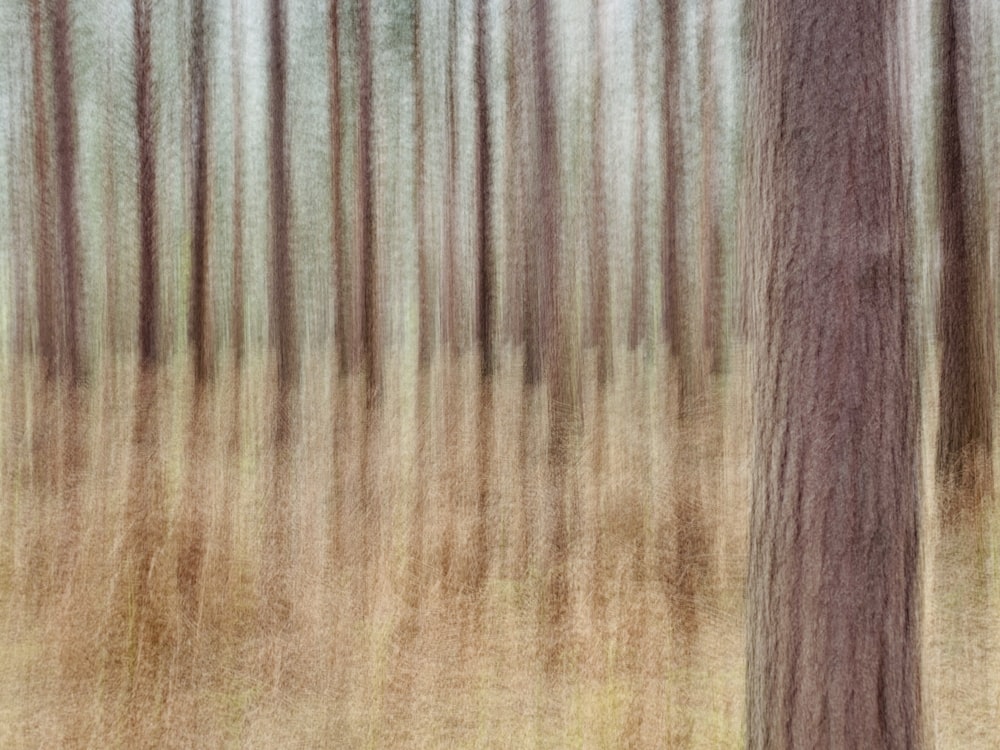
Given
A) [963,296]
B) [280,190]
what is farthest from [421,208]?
[963,296]

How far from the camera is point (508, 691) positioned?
4.01 ft

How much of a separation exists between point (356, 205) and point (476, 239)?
9.0 inches

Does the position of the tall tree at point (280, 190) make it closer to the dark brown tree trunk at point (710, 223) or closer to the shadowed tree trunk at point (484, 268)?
the shadowed tree trunk at point (484, 268)

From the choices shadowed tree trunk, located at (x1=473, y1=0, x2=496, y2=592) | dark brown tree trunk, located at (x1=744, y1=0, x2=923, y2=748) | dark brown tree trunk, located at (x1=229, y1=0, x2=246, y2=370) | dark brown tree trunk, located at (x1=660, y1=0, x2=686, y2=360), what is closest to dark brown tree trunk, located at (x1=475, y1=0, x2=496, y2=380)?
shadowed tree trunk, located at (x1=473, y1=0, x2=496, y2=592)

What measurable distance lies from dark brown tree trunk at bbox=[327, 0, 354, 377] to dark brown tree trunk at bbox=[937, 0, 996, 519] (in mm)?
1095

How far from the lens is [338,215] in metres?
1.30

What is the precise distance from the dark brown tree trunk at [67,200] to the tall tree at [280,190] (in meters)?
0.34

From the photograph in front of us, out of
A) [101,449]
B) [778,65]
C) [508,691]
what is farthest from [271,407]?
[778,65]

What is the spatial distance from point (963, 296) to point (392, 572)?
1155 mm

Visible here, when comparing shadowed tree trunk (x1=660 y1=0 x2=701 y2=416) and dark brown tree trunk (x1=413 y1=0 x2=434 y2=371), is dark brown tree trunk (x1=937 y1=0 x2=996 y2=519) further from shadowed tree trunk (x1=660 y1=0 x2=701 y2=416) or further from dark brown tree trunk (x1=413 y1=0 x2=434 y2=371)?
dark brown tree trunk (x1=413 y1=0 x2=434 y2=371)

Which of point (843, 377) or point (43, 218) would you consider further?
point (43, 218)

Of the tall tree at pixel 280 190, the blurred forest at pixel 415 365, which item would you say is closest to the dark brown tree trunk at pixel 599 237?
the blurred forest at pixel 415 365

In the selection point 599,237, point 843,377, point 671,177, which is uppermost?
point 671,177

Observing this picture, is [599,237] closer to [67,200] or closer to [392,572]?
[392,572]
